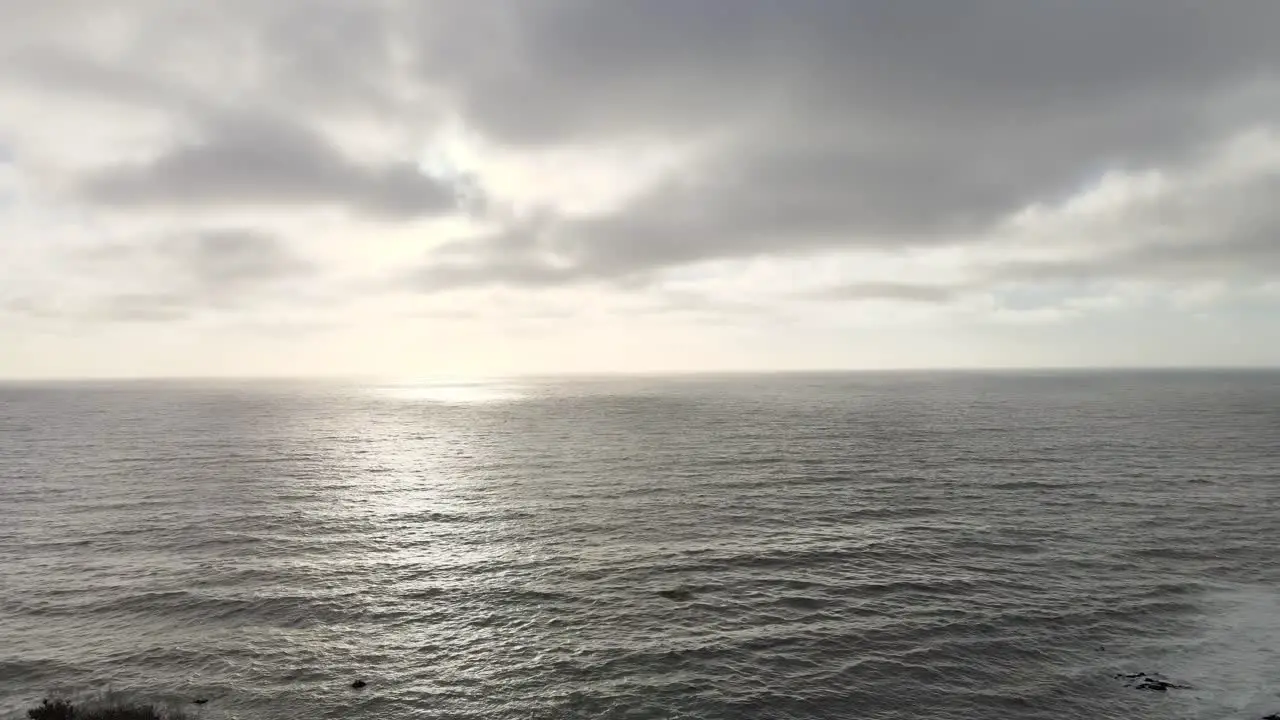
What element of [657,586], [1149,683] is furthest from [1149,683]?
[657,586]

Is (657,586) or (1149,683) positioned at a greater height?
(657,586)

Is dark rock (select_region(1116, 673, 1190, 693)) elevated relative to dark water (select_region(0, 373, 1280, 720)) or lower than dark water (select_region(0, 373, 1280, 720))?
lower

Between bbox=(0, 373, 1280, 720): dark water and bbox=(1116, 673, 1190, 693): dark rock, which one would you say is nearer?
bbox=(1116, 673, 1190, 693): dark rock

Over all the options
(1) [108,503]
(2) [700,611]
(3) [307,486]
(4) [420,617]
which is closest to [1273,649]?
(2) [700,611]

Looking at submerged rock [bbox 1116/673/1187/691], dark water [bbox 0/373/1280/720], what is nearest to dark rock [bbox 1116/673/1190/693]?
submerged rock [bbox 1116/673/1187/691]

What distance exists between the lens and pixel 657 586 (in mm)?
48531

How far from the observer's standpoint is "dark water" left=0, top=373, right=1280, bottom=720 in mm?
34750

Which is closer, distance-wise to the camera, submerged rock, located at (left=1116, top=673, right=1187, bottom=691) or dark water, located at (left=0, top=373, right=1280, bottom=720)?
submerged rock, located at (left=1116, top=673, right=1187, bottom=691)

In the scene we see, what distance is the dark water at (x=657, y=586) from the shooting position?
1368 inches

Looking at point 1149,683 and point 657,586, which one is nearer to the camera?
point 1149,683

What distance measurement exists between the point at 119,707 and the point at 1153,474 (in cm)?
11075

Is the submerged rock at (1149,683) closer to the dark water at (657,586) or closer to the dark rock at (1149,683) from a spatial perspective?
the dark rock at (1149,683)

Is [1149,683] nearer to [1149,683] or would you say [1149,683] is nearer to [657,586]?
[1149,683]

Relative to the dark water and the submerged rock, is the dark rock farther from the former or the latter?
the dark water
